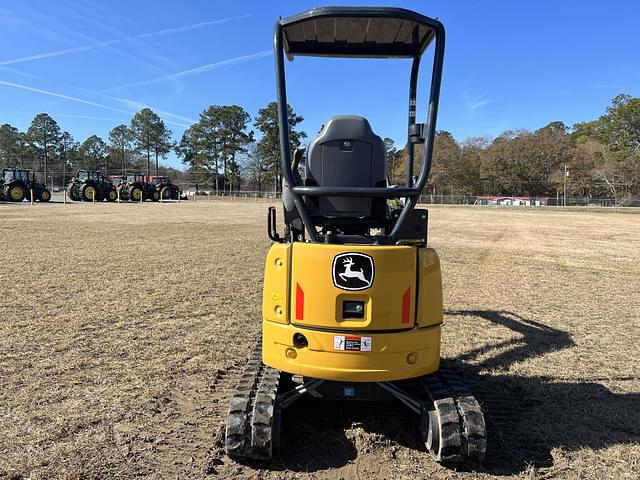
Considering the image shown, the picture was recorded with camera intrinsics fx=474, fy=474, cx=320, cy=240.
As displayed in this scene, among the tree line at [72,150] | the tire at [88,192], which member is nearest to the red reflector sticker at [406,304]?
the tire at [88,192]

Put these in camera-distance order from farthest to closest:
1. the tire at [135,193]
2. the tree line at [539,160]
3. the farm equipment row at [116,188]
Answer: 1. the tree line at [539,160]
2. the tire at [135,193]
3. the farm equipment row at [116,188]

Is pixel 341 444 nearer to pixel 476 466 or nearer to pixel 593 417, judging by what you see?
pixel 476 466

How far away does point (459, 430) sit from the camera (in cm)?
300

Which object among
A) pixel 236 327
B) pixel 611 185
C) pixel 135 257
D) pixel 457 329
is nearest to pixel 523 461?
pixel 457 329

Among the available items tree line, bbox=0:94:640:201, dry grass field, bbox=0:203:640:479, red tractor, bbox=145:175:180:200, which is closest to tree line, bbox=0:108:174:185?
tree line, bbox=0:94:640:201

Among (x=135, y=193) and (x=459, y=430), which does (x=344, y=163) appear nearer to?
(x=459, y=430)

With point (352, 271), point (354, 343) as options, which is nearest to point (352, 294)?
point (352, 271)

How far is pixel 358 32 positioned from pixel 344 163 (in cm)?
114

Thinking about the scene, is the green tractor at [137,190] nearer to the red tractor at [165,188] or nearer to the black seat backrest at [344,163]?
the red tractor at [165,188]

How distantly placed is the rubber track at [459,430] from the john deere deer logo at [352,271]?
0.99m

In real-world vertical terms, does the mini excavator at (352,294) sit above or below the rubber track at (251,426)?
above

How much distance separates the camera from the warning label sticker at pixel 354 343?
9.73ft

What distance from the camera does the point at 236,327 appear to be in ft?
20.3

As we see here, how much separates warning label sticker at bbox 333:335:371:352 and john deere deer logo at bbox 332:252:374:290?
32 centimetres
